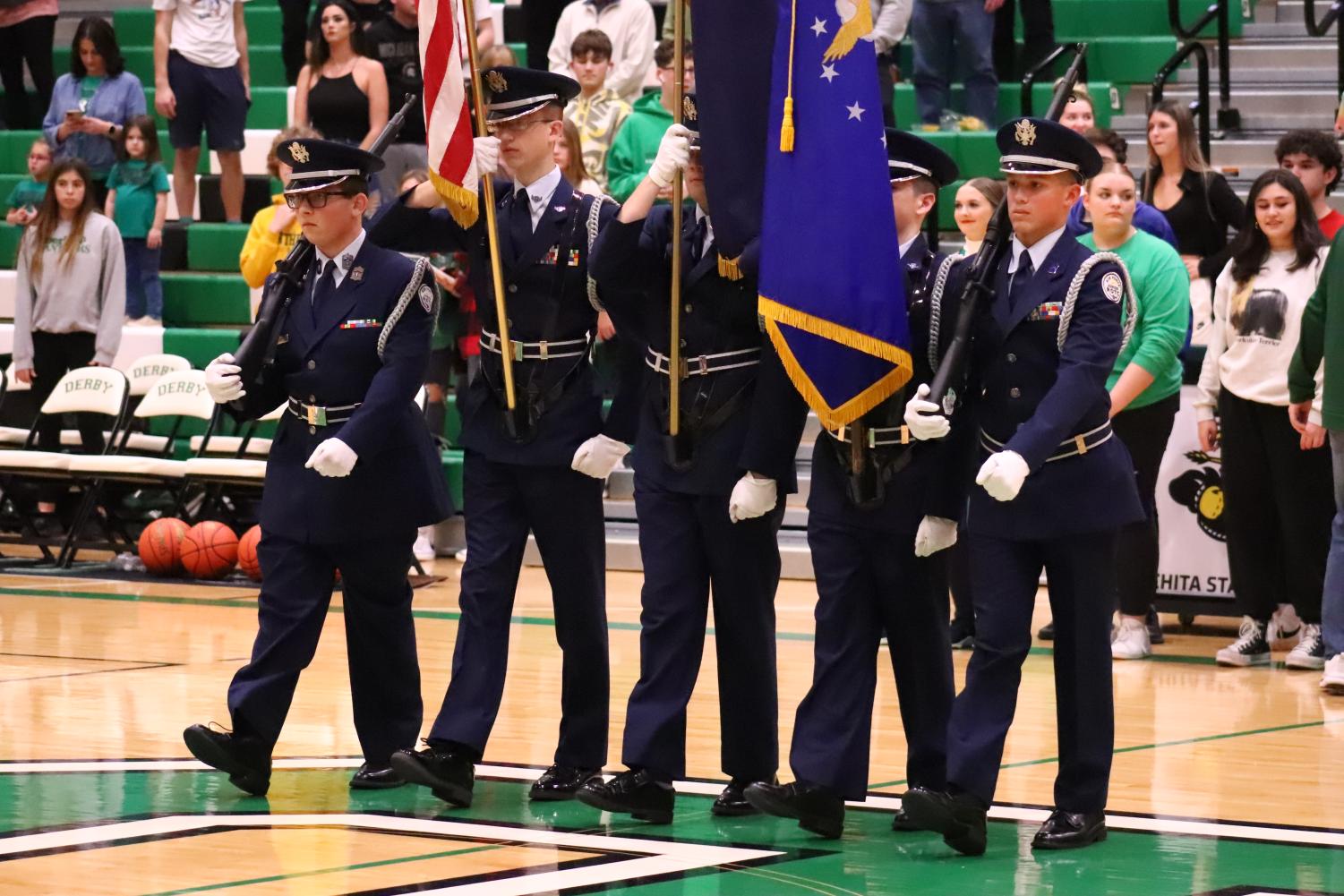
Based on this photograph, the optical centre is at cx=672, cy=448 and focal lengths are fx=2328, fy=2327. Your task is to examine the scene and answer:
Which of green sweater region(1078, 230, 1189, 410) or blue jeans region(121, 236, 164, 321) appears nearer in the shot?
green sweater region(1078, 230, 1189, 410)

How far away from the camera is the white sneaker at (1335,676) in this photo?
812cm

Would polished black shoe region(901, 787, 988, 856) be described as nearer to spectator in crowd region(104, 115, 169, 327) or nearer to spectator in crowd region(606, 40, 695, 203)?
spectator in crowd region(606, 40, 695, 203)

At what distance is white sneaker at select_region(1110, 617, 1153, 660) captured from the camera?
9.12 meters

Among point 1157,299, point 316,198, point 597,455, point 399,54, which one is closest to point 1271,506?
point 1157,299

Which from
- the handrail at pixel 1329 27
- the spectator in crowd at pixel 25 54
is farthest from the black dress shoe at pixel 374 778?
the spectator in crowd at pixel 25 54

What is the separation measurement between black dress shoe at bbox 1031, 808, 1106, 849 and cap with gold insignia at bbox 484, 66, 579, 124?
7.44 feet

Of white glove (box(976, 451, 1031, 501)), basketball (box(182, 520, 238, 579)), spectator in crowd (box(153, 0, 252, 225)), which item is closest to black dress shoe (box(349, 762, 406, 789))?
white glove (box(976, 451, 1031, 501))

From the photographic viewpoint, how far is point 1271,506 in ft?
29.7

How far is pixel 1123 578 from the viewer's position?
9.14m

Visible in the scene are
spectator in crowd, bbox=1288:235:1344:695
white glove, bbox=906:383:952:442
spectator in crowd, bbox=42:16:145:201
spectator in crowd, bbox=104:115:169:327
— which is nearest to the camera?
white glove, bbox=906:383:952:442

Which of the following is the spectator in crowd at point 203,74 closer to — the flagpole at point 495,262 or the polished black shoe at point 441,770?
the flagpole at point 495,262

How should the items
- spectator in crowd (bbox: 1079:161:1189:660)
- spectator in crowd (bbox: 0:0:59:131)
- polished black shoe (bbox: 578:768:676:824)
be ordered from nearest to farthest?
polished black shoe (bbox: 578:768:676:824)
spectator in crowd (bbox: 1079:161:1189:660)
spectator in crowd (bbox: 0:0:59:131)

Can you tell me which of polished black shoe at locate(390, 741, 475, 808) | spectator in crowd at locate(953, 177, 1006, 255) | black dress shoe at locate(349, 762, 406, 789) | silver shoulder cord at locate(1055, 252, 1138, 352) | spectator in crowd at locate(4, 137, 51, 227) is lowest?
black dress shoe at locate(349, 762, 406, 789)

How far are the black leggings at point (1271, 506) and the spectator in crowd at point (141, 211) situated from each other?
720 cm
